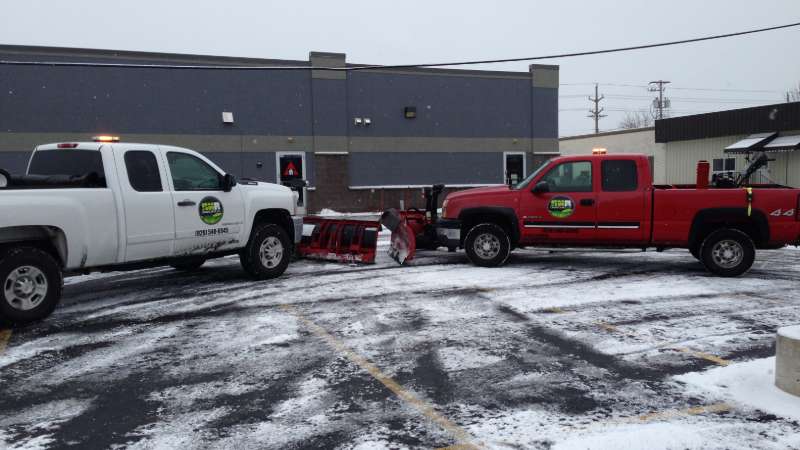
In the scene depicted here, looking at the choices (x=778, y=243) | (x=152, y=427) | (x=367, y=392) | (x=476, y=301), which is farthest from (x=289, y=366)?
(x=778, y=243)

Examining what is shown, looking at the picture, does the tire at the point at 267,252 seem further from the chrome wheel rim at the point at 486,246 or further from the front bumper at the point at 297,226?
the chrome wheel rim at the point at 486,246

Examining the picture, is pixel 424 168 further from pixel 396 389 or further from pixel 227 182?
pixel 396 389

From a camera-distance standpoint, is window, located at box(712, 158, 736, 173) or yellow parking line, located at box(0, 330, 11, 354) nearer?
yellow parking line, located at box(0, 330, 11, 354)

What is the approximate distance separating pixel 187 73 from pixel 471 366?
22578 millimetres

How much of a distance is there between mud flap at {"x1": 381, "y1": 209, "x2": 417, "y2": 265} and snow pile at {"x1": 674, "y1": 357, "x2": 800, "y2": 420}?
22.2 ft

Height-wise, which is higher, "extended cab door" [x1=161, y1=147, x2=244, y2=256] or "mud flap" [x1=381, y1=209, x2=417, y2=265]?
"extended cab door" [x1=161, y1=147, x2=244, y2=256]

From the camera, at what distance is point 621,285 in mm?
9023

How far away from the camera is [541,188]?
10.3 metres

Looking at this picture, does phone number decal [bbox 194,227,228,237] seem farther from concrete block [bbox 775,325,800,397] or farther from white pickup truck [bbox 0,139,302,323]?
concrete block [bbox 775,325,800,397]

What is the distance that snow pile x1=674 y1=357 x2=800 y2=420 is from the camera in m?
4.30

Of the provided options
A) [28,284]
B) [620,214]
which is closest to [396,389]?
[28,284]

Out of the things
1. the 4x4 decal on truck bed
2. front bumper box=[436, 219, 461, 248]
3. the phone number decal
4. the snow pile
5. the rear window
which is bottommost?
the snow pile

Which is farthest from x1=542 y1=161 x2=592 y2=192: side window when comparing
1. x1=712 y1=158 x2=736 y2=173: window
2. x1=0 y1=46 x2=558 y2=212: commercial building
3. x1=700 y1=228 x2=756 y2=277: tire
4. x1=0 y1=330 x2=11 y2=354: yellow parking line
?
x1=712 y1=158 x2=736 y2=173: window

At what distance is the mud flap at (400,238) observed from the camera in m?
11.4
